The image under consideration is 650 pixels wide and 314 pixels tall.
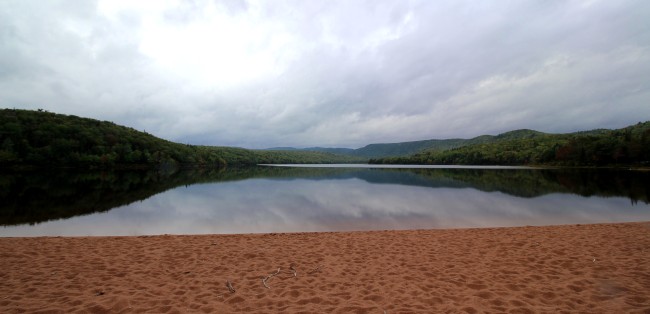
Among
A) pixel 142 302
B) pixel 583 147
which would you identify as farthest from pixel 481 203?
pixel 583 147

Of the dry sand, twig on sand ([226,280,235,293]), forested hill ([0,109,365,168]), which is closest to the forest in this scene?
forested hill ([0,109,365,168])

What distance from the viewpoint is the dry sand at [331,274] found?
554cm

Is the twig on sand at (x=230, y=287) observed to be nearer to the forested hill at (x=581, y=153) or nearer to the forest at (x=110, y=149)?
the forested hill at (x=581, y=153)

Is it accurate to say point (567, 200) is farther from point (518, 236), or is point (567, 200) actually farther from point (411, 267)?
point (411, 267)

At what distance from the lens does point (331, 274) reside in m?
7.41

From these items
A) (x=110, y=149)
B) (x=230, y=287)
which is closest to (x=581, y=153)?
(x=230, y=287)

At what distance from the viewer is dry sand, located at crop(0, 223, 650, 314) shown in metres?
5.54

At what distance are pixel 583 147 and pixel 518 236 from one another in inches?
3879

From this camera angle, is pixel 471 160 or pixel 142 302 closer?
pixel 142 302

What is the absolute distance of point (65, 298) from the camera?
573 cm

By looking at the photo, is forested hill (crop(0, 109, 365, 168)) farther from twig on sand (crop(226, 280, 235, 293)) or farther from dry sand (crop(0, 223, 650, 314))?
twig on sand (crop(226, 280, 235, 293))

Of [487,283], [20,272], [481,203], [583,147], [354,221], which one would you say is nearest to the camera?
[487,283]

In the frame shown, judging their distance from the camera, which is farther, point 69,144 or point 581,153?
point 69,144

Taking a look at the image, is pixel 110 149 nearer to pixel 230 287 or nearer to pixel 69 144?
pixel 69 144
